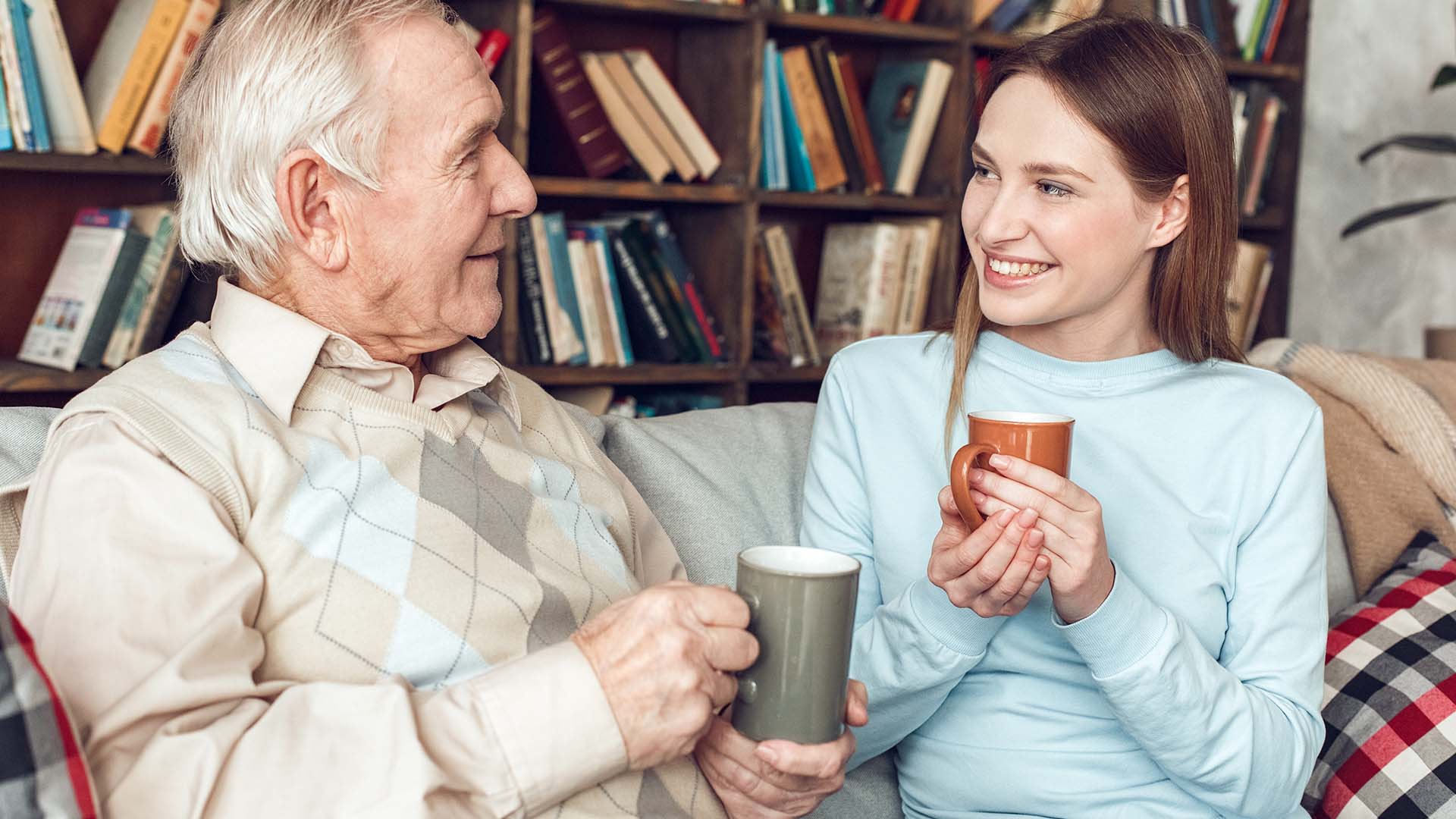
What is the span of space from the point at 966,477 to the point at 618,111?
75.7 inches

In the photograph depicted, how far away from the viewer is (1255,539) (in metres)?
1.24

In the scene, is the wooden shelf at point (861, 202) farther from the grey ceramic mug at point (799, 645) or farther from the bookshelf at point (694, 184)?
the grey ceramic mug at point (799, 645)

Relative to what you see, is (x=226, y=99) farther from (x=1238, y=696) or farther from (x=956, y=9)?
(x=956, y=9)

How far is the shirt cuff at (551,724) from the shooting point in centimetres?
88

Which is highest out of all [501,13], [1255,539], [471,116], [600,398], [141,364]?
[501,13]

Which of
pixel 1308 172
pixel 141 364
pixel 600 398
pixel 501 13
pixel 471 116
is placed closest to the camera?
pixel 141 364

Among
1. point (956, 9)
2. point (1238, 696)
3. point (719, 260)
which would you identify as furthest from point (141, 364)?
point (956, 9)

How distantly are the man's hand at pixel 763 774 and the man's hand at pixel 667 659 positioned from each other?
0.24 feet

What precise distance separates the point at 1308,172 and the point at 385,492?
11.5 ft

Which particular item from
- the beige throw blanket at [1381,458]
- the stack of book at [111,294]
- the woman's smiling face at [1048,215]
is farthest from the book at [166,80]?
the beige throw blanket at [1381,458]

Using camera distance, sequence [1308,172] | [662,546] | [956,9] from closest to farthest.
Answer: [662,546] → [956,9] → [1308,172]

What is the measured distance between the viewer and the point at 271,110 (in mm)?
1072

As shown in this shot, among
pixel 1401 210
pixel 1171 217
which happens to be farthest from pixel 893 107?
pixel 1171 217

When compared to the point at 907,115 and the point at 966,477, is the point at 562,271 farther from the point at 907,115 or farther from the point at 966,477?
the point at 966,477
